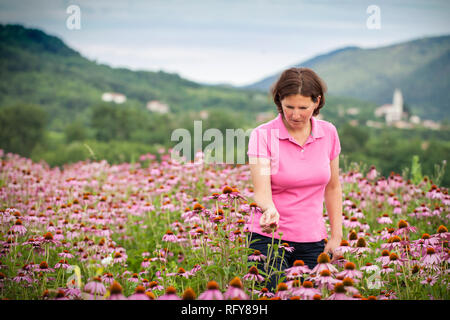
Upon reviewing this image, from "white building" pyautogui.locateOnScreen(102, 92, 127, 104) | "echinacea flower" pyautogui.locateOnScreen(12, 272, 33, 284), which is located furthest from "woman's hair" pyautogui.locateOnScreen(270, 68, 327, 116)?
"white building" pyautogui.locateOnScreen(102, 92, 127, 104)

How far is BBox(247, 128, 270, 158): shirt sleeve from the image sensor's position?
8.21ft

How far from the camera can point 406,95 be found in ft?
185

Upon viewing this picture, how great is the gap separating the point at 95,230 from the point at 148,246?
658mm

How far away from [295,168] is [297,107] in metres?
0.41

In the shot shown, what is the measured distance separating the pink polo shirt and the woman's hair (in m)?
0.27

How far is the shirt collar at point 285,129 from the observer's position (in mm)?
2605

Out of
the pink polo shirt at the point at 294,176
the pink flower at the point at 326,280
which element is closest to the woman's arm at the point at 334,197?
the pink polo shirt at the point at 294,176

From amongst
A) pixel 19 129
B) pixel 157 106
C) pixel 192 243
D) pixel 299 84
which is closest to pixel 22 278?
pixel 192 243

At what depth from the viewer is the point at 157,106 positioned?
49.1 m

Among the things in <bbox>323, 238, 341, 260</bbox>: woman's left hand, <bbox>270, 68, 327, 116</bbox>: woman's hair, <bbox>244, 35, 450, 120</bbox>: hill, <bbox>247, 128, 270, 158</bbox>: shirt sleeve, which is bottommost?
<bbox>323, 238, 341, 260</bbox>: woman's left hand

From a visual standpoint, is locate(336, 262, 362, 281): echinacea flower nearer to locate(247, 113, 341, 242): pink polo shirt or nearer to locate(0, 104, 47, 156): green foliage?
locate(247, 113, 341, 242): pink polo shirt

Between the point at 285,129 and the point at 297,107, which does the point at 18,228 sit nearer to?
the point at 285,129

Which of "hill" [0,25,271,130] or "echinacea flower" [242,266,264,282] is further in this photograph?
"hill" [0,25,271,130]

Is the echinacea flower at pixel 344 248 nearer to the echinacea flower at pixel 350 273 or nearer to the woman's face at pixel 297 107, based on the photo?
the echinacea flower at pixel 350 273
